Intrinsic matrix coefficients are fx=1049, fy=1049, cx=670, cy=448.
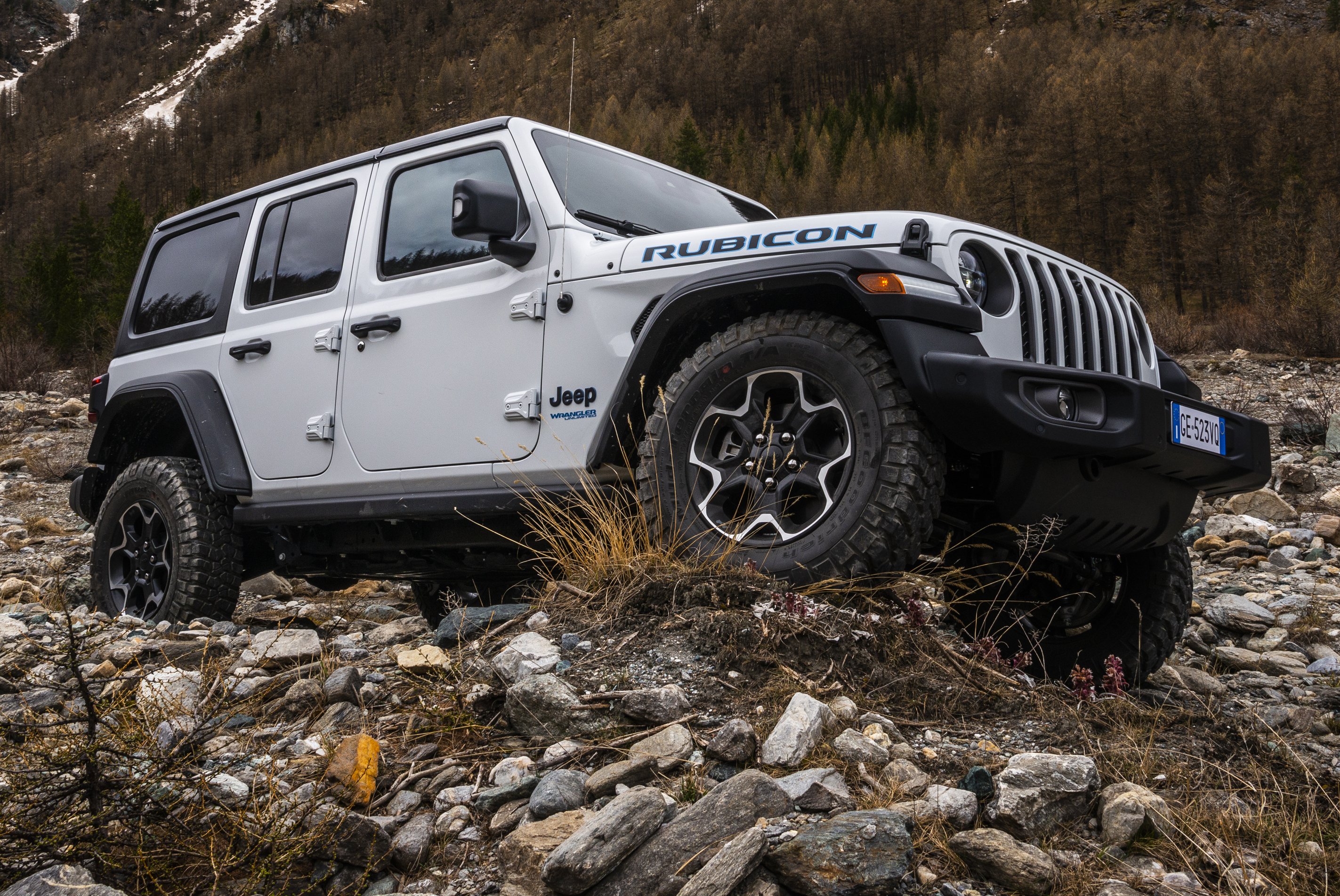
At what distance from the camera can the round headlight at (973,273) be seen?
3.24m

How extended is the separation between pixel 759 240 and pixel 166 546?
330cm

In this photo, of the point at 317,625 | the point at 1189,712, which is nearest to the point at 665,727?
the point at 1189,712

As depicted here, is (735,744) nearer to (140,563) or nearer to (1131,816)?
(1131,816)

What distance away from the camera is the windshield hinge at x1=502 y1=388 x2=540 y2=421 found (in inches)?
Result: 148

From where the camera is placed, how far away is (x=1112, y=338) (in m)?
3.62

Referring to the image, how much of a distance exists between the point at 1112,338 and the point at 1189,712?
4.55ft

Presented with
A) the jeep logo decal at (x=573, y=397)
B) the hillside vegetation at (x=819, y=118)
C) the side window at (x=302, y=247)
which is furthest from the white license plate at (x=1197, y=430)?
the hillside vegetation at (x=819, y=118)

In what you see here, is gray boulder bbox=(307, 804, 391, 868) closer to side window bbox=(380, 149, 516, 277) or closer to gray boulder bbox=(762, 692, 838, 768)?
gray boulder bbox=(762, 692, 838, 768)

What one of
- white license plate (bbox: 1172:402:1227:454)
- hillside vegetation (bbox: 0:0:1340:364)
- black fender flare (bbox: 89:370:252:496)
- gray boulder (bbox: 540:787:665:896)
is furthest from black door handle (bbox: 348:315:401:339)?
hillside vegetation (bbox: 0:0:1340:364)

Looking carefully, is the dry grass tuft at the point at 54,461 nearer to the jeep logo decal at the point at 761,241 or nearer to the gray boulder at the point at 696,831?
the jeep logo decal at the point at 761,241

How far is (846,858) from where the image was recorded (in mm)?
1793

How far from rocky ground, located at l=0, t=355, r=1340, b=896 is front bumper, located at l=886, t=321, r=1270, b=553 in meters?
0.43

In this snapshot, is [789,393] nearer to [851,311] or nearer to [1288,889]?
[851,311]

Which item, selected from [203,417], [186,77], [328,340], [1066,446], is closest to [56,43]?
[186,77]
